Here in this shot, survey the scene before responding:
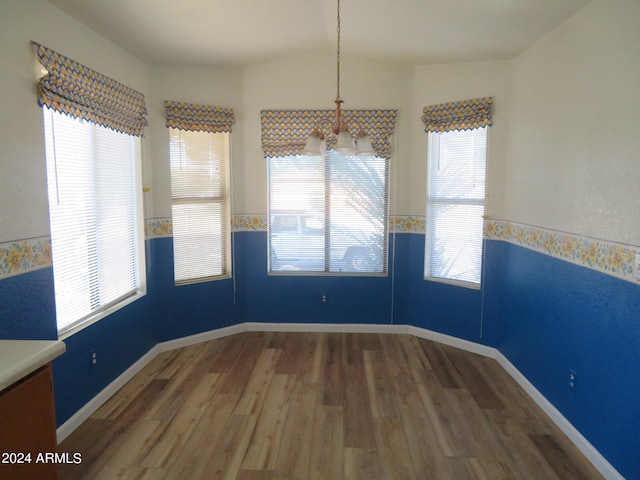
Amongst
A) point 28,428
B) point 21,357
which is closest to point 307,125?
point 21,357

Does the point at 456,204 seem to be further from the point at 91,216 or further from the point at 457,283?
the point at 91,216

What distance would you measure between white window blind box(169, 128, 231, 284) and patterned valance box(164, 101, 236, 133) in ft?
0.33

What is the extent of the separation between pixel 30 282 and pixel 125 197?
1.26m

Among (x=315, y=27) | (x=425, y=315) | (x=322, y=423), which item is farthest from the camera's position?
(x=425, y=315)

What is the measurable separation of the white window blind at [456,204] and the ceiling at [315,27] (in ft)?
2.44

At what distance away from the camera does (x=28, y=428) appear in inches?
56.7

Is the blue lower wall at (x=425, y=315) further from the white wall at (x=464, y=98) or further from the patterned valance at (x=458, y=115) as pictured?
the patterned valance at (x=458, y=115)

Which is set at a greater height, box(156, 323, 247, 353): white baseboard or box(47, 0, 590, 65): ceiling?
box(47, 0, 590, 65): ceiling

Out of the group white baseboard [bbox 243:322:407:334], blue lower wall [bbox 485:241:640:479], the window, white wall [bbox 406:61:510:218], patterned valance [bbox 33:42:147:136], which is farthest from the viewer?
white baseboard [bbox 243:322:407:334]

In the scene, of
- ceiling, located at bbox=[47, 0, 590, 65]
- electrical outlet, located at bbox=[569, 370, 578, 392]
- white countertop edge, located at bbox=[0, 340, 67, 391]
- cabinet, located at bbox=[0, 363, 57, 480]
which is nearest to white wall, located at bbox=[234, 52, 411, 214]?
ceiling, located at bbox=[47, 0, 590, 65]

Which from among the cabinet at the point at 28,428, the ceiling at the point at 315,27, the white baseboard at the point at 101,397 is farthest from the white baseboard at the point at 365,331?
the ceiling at the point at 315,27

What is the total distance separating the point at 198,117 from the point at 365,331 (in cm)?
268

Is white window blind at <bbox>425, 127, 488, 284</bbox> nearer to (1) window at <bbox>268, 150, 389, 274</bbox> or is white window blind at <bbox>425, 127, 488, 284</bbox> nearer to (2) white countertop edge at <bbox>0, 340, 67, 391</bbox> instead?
(1) window at <bbox>268, 150, 389, 274</bbox>

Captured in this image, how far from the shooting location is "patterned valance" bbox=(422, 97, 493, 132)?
3574 mm
